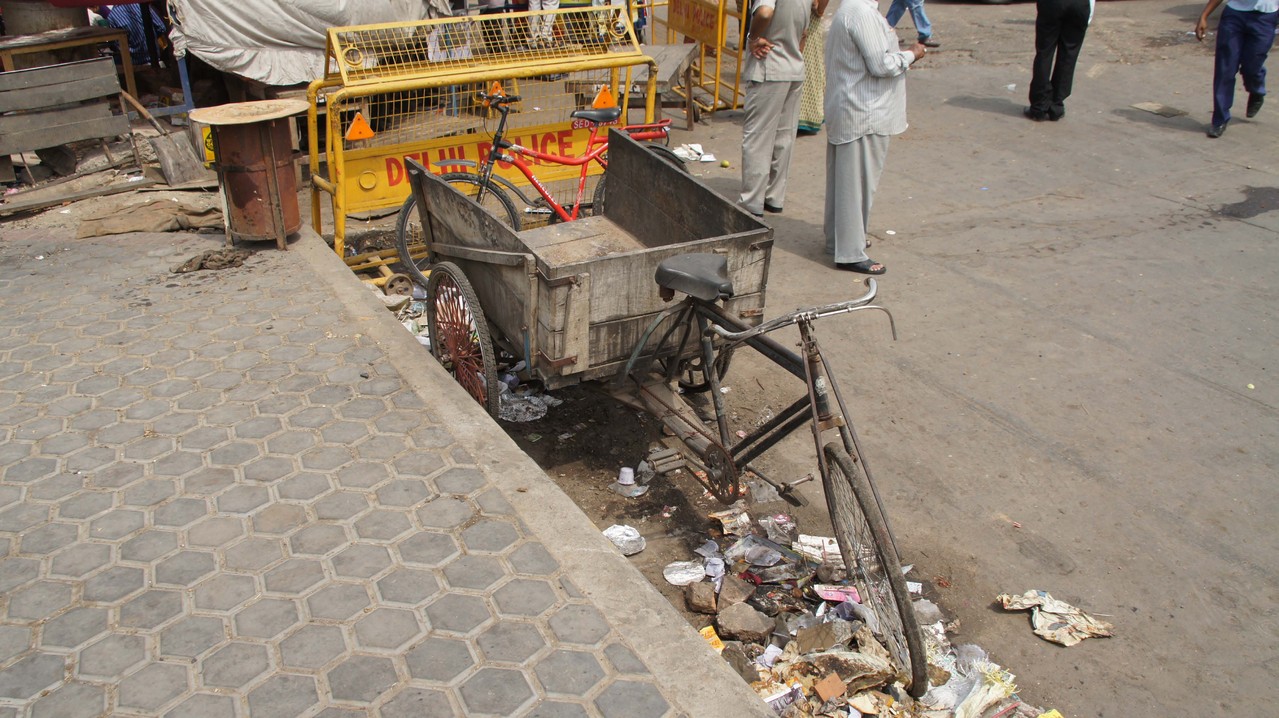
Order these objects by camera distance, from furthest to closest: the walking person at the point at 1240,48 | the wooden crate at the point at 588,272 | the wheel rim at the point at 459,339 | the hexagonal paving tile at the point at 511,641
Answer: the walking person at the point at 1240,48, the wheel rim at the point at 459,339, the wooden crate at the point at 588,272, the hexagonal paving tile at the point at 511,641

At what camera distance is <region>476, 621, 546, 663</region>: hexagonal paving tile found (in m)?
3.12

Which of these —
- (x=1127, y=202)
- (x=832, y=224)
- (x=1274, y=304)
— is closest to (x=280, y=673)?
(x=832, y=224)

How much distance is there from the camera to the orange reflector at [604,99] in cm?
736

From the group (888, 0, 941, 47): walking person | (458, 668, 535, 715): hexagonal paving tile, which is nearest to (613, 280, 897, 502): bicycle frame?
(458, 668, 535, 715): hexagonal paving tile

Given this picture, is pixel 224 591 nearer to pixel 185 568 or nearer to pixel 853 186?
pixel 185 568


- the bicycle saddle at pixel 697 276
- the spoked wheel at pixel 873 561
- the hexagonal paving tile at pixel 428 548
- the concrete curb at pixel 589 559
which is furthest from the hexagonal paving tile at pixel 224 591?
the spoked wheel at pixel 873 561

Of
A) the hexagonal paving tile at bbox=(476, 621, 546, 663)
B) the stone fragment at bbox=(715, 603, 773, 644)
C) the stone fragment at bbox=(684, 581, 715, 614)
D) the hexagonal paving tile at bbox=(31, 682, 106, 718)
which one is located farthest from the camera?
the stone fragment at bbox=(684, 581, 715, 614)

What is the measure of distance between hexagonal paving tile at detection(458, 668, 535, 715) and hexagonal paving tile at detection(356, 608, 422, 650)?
1.01ft

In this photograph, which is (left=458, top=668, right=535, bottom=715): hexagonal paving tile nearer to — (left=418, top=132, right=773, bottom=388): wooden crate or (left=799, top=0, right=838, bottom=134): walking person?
(left=418, top=132, right=773, bottom=388): wooden crate

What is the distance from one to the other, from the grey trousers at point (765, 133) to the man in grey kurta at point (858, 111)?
762 mm

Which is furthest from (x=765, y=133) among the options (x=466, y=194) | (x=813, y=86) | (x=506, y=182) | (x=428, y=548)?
(x=428, y=548)

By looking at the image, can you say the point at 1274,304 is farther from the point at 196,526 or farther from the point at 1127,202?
the point at 196,526

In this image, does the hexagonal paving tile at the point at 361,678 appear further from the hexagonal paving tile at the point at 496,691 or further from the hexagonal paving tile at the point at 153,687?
the hexagonal paving tile at the point at 153,687

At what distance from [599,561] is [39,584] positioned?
2.04m
